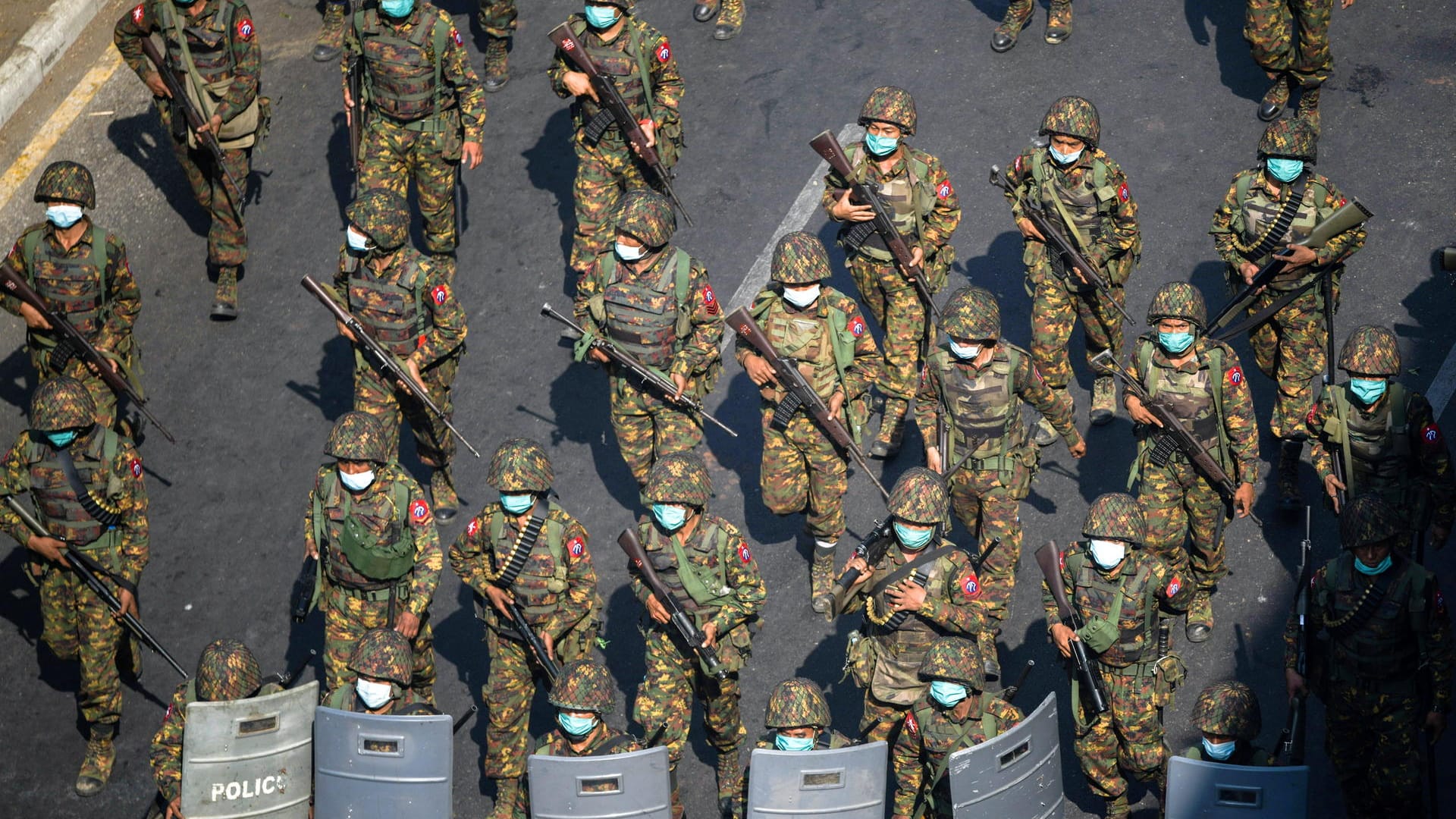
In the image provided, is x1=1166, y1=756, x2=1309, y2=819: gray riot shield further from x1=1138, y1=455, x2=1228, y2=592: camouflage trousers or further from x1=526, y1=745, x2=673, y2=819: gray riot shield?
x1=526, y1=745, x2=673, y2=819: gray riot shield

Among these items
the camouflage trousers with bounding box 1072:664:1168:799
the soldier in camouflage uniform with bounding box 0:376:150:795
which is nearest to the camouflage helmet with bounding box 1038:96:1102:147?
the camouflage trousers with bounding box 1072:664:1168:799

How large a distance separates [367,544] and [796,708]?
3.13m

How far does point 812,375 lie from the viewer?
12.6 m

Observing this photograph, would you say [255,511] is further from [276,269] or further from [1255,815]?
[1255,815]

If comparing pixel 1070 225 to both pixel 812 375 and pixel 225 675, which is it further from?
pixel 225 675

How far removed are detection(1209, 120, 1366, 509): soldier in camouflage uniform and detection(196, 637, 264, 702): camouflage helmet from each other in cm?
705

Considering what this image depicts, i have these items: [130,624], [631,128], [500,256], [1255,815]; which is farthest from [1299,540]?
[130,624]

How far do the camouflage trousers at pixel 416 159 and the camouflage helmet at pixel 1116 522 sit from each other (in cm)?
631

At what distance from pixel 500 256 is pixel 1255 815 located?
8298 millimetres

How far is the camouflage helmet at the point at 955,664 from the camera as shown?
1022cm

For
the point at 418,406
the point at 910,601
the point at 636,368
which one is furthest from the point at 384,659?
the point at 910,601

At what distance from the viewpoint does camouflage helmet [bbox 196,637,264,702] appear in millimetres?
10875

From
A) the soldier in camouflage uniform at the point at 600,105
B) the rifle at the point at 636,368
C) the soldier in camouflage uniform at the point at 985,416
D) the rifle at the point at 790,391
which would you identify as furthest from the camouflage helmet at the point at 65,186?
the soldier in camouflage uniform at the point at 985,416

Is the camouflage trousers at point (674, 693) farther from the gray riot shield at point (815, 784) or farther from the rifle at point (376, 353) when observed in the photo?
the rifle at point (376, 353)
